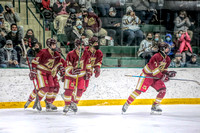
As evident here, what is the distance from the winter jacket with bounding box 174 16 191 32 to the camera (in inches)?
222

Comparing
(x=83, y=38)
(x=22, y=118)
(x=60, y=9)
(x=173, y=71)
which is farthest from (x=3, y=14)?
(x=173, y=71)

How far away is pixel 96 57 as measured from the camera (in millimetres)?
5082

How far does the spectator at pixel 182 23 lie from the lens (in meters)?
5.62

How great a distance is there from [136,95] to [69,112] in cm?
80

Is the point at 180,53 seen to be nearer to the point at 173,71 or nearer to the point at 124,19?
the point at 173,71

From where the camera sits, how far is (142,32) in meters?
5.49

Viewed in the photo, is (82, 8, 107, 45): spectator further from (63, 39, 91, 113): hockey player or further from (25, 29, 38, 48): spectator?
(25, 29, 38, 48): spectator

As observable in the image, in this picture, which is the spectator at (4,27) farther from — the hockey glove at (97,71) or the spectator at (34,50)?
the hockey glove at (97,71)

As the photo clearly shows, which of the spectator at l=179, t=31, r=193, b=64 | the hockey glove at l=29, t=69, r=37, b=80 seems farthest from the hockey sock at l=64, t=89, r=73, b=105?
the spectator at l=179, t=31, r=193, b=64

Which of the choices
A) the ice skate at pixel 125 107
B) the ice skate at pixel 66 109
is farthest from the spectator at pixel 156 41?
the ice skate at pixel 66 109

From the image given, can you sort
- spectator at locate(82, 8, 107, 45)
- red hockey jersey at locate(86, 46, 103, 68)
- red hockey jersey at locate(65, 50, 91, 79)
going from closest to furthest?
red hockey jersey at locate(65, 50, 91, 79), red hockey jersey at locate(86, 46, 103, 68), spectator at locate(82, 8, 107, 45)

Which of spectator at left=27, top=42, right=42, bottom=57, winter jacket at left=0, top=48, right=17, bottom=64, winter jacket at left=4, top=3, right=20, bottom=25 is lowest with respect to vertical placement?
winter jacket at left=0, top=48, right=17, bottom=64

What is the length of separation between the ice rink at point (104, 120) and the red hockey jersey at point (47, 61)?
1.64 feet

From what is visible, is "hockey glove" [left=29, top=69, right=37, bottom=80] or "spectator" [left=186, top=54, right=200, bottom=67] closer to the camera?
"hockey glove" [left=29, top=69, right=37, bottom=80]
